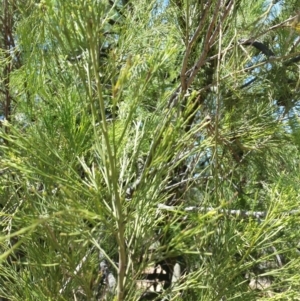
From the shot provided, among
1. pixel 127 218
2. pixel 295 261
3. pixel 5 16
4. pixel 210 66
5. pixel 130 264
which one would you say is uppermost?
pixel 5 16

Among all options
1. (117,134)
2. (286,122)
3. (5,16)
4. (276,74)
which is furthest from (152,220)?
(5,16)

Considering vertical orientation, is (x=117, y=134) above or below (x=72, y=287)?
above

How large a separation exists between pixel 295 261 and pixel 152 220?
32cm

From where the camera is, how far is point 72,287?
0.78m

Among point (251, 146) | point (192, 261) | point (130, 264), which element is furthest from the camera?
point (192, 261)

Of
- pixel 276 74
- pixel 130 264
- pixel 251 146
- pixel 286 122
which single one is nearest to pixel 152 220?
pixel 130 264

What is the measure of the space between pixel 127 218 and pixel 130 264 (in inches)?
5.4

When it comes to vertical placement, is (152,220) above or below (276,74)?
below

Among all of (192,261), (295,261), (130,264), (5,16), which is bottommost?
(192,261)

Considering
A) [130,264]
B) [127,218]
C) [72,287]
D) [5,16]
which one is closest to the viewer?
[127,218]

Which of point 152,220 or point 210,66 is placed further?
point 210,66

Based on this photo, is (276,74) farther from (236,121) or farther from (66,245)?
(66,245)

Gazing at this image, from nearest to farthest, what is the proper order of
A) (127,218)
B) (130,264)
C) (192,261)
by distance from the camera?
(127,218)
(130,264)
(192,261)

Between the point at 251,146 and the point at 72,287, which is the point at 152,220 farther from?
the point at 251,146
